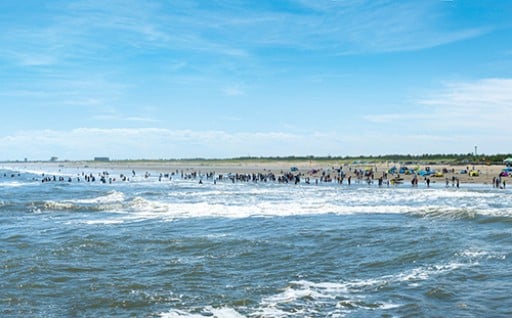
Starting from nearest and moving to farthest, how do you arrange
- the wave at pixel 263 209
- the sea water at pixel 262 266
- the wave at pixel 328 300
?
the wave at pixel 328 300 < the sea water at pixel 262 266 < the wave at pixel 263 209

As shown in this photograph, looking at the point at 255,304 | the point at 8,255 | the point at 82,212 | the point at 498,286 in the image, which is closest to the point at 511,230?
the point at 498,286

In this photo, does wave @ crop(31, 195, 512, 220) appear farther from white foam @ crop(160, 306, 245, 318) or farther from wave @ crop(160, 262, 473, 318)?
white foam @ crop(160, 306, 245, 318)

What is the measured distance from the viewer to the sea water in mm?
12781

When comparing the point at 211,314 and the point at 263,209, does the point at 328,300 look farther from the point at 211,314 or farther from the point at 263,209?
the point at 263,209

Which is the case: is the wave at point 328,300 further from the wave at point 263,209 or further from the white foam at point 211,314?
the wave at point 263,209

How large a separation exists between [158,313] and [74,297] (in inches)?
112

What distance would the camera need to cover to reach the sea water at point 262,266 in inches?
503

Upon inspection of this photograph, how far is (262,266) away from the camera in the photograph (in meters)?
17.3

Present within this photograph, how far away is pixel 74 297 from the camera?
45.2ft

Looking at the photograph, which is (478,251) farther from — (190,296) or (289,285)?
(190,296)

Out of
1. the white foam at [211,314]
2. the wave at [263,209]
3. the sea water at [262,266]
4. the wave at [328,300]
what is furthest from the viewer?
the wave at [263,209]

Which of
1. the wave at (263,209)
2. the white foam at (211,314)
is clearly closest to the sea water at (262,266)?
the white foam at (211,314)

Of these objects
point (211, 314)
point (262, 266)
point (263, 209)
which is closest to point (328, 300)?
point (211, 314)

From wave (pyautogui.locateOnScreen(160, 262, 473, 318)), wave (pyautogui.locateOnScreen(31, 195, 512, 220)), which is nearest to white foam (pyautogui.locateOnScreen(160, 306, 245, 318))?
wave (pyautogui.locateOnScreen(160, 262, 473, 318))
